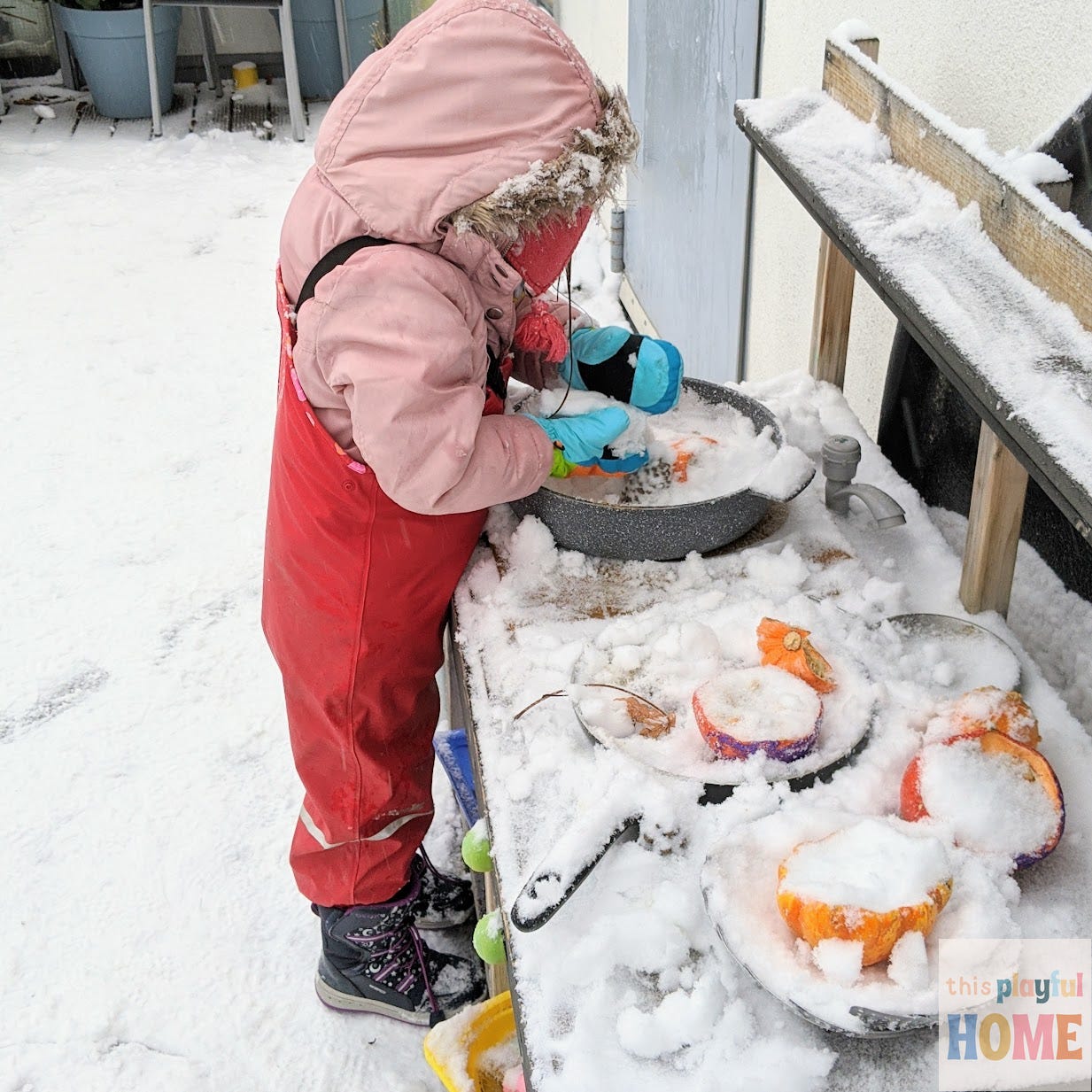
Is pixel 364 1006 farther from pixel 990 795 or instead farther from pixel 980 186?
pixel 980 186

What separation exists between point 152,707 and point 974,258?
2.13 meters

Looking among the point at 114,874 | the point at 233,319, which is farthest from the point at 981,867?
the point at 233,319

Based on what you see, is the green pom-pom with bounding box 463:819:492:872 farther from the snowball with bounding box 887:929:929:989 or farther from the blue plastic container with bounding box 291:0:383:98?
the blue plastic container with bounding box 291:0:383:98

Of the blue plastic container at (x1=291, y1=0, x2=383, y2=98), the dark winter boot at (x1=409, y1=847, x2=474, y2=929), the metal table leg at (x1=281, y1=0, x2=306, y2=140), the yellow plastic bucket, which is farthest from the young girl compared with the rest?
the blue plastic container at (x1=291, y1=0, x2=383, y2=98)

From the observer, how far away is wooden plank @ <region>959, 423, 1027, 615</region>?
55.0 inches

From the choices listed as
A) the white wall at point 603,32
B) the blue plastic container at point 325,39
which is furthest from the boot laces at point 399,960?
the blue plastic container at point 325,39

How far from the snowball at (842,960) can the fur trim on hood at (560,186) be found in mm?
895

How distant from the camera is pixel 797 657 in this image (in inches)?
50.7

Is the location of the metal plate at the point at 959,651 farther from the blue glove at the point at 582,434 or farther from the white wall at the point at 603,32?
the white wall at the point at 603,32

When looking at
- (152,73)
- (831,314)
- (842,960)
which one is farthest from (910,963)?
(152,73)

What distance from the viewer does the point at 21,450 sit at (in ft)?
12.4

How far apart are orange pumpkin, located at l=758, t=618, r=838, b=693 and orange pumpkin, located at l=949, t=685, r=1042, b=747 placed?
145 millimetres

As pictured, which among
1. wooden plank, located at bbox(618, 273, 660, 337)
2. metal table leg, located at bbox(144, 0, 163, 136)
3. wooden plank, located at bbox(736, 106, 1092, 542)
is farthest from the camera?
metal table leg, located at bbox(144, 0, 163, 136)

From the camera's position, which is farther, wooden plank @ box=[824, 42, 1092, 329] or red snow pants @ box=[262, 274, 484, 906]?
red snow pants @ box=[262, 274, 484, 906]
